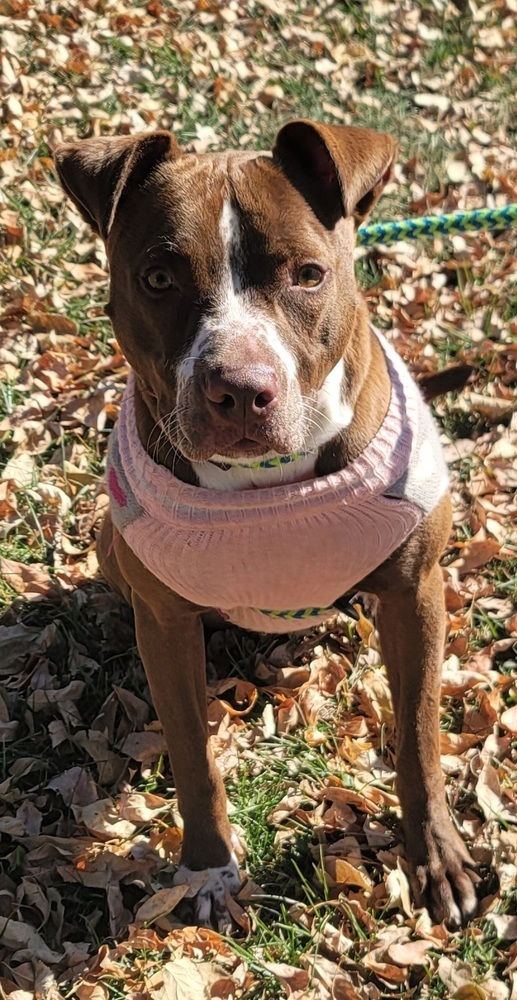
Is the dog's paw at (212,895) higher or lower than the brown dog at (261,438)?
lower

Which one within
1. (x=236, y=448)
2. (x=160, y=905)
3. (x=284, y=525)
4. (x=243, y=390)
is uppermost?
(x=243, y=390)

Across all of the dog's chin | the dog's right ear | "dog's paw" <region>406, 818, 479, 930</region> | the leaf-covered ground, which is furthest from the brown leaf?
the dog's right ear

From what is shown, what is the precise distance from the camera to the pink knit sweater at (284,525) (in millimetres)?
2951

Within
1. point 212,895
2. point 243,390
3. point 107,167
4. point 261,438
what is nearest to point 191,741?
point 212,895

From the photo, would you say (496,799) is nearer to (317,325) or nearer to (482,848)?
(482,848)

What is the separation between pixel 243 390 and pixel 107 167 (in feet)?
2.43

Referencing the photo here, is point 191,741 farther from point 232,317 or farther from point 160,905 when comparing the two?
point 232,317

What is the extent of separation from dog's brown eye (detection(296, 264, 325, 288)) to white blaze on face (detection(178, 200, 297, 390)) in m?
0.15

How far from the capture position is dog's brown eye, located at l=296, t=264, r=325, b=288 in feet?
9.01

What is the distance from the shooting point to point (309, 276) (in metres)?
2.76

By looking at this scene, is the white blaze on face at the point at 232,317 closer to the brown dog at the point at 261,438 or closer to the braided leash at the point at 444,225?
the brown dog at the point at 261,438

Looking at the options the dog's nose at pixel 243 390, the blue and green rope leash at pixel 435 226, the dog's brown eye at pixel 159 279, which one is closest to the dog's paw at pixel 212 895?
the blue and green rope leash at pixel 435 226

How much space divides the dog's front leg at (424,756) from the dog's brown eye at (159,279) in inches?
43.5

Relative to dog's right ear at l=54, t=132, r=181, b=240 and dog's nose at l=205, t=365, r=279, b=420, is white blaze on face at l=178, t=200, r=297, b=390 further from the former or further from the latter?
dog's right ear at l=54, t=132, r=181, b=240
